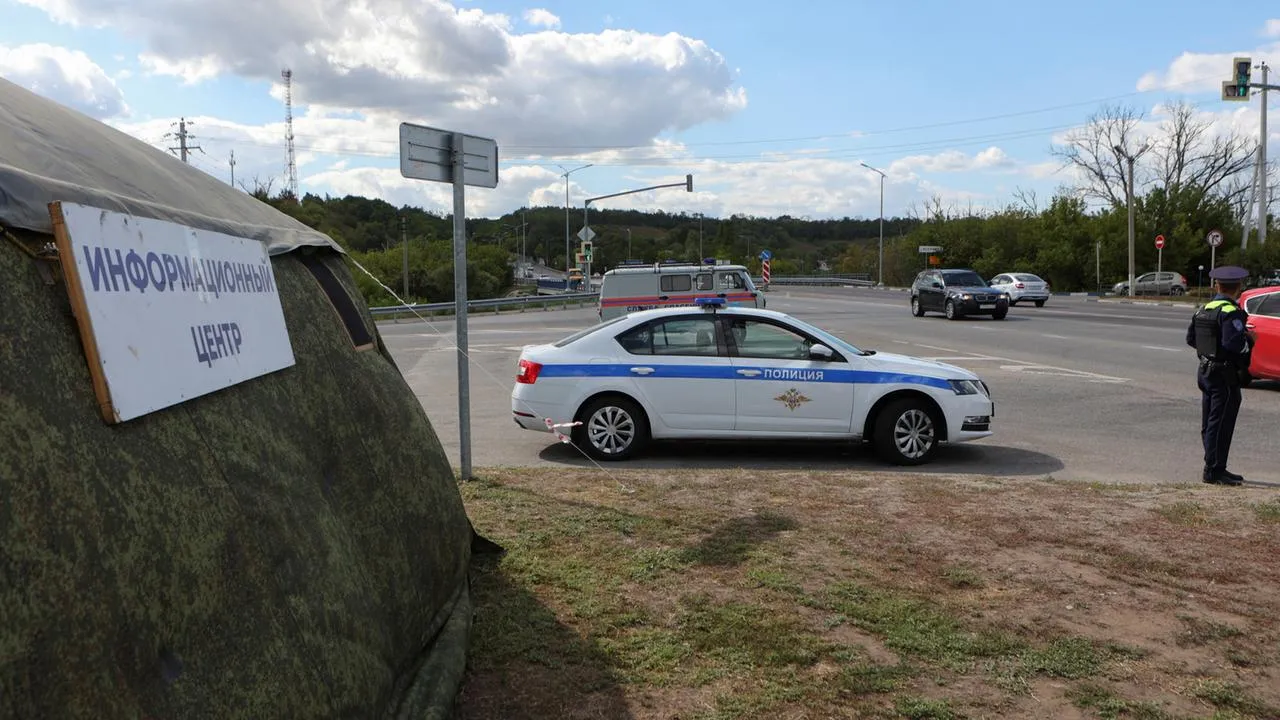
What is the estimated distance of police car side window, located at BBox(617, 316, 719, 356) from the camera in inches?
373

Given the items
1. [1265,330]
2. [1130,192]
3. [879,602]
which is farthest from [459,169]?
[1130,192]

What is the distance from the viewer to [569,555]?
560 cm

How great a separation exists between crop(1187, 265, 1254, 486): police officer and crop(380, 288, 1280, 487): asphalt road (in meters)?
0.60

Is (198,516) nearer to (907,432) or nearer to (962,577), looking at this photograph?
(962,577)

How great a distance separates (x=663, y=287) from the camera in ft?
85.6

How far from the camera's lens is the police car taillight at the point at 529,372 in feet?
31.1

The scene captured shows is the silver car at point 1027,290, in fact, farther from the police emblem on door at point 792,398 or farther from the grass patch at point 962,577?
the grass patch at point 962,577

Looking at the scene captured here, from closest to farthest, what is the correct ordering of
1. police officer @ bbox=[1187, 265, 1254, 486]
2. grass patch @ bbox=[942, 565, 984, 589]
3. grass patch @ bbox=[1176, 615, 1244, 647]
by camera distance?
grass patch @ bbox=[1176, 615, 1244, 647] < grass patch @ bbox=[942, 565, 984, 589] < police officer @ bbox=[1187, 265, 1254, 486]

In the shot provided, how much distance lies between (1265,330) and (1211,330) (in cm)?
709

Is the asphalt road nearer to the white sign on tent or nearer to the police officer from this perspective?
the police officer

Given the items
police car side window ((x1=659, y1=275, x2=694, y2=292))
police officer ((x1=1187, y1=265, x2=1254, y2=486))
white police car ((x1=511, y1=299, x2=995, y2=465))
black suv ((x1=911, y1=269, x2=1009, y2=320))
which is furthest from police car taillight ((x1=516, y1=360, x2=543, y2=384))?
black suv ((x1=911, y1=269, x2=1009, y2=320))

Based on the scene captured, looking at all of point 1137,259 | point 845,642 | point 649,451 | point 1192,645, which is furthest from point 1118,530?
point 1137,259

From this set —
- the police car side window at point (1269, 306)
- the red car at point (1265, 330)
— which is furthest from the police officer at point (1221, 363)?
the police car side window at point (1269, 306)

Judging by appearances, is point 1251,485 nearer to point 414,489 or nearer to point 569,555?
point 569,555
